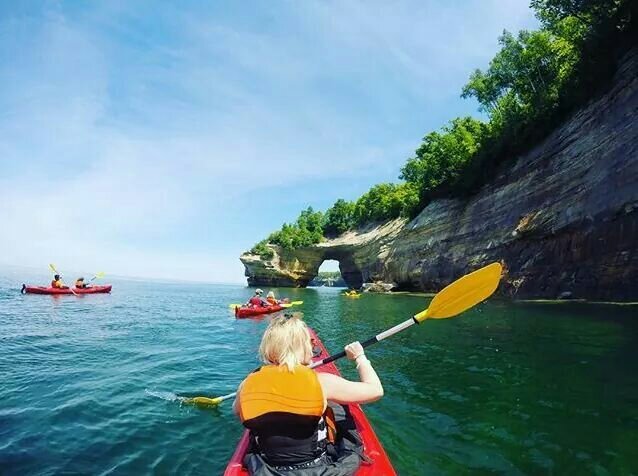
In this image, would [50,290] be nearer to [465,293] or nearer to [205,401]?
[205,401]

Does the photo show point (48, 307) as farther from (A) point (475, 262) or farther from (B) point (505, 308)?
(A) point (475, 262)

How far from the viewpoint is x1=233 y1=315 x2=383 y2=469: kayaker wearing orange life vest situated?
305 cm

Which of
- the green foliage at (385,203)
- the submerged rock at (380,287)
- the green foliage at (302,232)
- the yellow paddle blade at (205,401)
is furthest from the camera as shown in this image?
the green foliage at (302,232)

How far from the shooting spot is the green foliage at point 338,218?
236 feet

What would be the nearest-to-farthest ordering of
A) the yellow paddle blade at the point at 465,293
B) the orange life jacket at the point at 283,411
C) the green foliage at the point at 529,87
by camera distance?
1. the orange life jacket at the point at 283,411
2. the yellow paddle blade at the point at 465,293
3. the green foliage at the point at 529,87

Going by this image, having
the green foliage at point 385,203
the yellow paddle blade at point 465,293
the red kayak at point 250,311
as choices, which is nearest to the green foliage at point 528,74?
the green foliage at point 385,203

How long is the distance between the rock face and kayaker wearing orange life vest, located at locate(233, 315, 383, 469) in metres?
21.2

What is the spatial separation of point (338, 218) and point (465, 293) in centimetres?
6737

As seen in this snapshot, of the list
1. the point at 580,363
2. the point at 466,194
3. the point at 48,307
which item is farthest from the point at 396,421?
the point at 466,194

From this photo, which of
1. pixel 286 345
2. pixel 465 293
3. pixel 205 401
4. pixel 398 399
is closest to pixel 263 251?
pixel 205 401

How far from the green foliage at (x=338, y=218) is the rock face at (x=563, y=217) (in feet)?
99.5

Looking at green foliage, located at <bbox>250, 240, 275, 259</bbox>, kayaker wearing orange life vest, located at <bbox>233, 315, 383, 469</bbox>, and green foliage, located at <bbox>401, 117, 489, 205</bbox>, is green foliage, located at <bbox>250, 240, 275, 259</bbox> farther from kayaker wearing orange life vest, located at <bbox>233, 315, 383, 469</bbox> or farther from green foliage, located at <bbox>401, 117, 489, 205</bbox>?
kayaker wearing orange life vest, located at <bbox>233, 315, 383, 469</bbox>

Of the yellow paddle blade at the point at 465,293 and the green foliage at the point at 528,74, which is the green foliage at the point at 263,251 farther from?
the yellow paddle blade at the point at 465,293

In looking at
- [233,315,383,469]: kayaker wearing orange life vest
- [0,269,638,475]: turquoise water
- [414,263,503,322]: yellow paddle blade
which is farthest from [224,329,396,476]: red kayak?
[414,263,503,322]: yellow paddle blade
